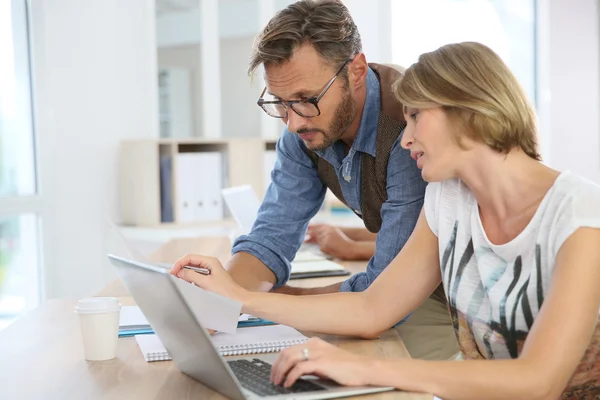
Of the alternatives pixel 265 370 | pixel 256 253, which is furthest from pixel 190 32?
pixel 265 370

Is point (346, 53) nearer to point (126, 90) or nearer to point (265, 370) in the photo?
point (265, 370)

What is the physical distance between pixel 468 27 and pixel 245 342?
12.1 feet

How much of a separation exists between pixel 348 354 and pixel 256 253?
72 centimetres

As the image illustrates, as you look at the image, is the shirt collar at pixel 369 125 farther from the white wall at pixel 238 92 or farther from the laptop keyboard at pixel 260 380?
the white wall at pixel 238 92

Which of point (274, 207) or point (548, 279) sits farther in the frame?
point (274, 207)

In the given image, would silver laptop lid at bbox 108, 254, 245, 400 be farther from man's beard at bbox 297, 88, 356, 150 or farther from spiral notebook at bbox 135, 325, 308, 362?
man's beard at bbox 297, 88, 356, 150

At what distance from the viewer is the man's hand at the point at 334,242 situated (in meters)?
2.22

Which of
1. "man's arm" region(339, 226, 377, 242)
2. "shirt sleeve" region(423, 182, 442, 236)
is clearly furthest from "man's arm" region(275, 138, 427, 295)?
"man's arm" region(339, 226, 377, 242)

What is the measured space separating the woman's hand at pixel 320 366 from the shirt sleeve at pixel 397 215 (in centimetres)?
48

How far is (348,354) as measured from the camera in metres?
1.04

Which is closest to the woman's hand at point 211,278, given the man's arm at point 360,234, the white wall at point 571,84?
the man's arm at point 360,234

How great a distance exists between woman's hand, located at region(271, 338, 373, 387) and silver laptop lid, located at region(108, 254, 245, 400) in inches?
3.1

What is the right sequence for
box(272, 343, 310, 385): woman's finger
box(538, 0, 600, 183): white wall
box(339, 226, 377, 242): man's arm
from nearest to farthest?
box(272, 343, 310, 385): woman's finger → box(339, 226, 377, 242): man's arm → box(538, 0, 600, 183): white wall

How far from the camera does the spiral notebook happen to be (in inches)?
47.4
